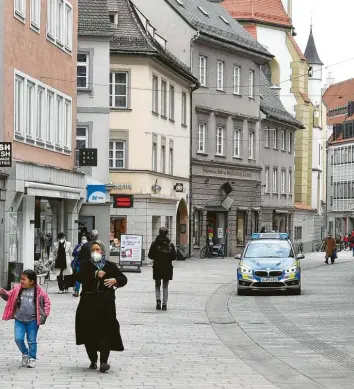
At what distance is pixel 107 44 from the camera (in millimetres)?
50031

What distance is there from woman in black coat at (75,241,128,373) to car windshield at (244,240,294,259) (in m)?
19.9

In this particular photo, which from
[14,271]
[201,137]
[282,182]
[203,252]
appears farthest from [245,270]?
[282,182]

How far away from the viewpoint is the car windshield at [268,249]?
3519 cm

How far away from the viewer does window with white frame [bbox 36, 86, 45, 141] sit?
123 feet

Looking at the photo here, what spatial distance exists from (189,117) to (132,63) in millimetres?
10998

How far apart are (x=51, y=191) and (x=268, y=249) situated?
22.8 feet

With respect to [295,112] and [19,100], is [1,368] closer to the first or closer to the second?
[19,100]

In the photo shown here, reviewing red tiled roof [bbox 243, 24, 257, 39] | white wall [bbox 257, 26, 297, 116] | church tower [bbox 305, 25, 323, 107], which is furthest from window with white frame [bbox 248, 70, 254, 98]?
church tower [bbox 305, 25, 323, 107]

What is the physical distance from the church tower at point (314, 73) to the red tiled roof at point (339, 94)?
3884 cm

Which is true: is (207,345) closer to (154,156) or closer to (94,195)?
(94,195)

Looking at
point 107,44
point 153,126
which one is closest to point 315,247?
point 153,126

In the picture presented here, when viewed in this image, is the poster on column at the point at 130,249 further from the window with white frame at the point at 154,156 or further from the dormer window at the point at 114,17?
the dormer window at the point at 114,17

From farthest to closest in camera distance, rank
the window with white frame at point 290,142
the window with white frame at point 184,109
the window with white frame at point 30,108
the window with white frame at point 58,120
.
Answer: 1. the window with white frame at point 290,142
2. the window with white frame at point 184,109
3. the window with white frame at point 58,120
4. the window with white frame at point 30,108

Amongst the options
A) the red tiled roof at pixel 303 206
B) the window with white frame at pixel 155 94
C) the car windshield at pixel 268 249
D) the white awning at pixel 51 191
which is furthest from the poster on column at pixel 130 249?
the red tiled roof at pixel 303 206
